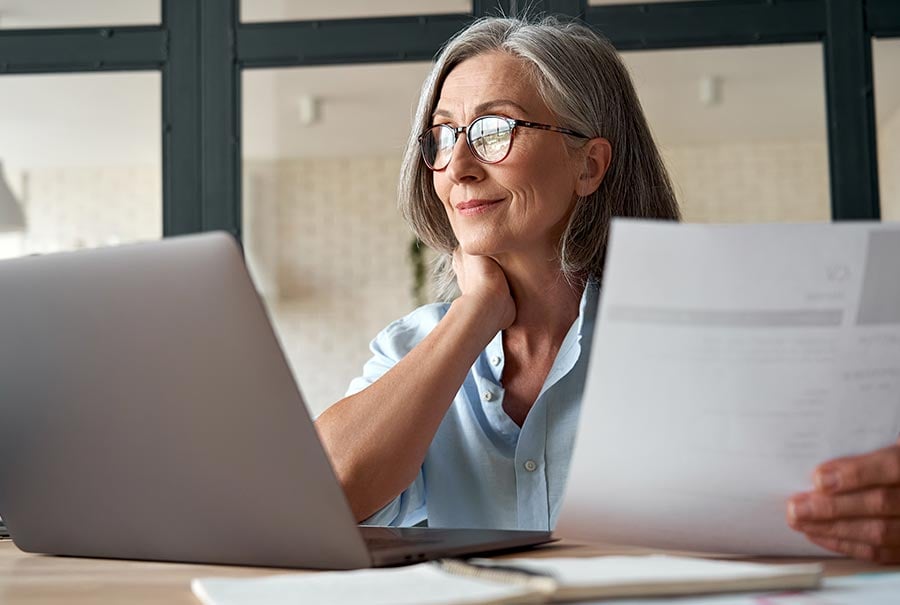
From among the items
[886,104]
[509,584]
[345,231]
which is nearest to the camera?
[509,584]

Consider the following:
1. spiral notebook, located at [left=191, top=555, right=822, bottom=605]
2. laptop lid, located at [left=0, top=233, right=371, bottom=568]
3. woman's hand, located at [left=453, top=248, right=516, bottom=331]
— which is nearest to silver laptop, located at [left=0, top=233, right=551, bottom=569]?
laptop lid, located at [left=0, top=233, right=371, bottom=568]

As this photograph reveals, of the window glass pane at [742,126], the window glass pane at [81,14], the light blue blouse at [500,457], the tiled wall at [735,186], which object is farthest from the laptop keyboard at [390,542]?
the tiled wall at [735,186]

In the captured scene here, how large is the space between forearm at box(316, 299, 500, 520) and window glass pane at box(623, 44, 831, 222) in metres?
0.83

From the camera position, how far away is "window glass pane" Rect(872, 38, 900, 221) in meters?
2.29

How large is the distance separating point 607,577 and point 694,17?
74.4 inches

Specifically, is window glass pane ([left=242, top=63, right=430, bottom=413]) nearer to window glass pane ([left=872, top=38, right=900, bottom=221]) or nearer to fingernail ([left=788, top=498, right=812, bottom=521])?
window glass pane ([left=872, top=38, right=900, bottom=221])

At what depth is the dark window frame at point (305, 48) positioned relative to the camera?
2275mm

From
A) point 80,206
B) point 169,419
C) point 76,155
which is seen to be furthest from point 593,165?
point 80,206

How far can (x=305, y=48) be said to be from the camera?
236cm

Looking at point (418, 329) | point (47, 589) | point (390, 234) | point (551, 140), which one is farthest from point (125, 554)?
point (390, 234)

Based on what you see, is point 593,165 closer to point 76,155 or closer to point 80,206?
point 76,155

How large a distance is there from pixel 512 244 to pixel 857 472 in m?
0.85

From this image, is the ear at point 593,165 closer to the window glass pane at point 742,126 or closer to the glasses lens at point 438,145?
the glasses lens at point 438,145

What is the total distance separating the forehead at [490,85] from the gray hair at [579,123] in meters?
0.01
